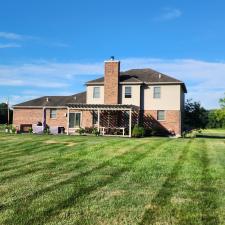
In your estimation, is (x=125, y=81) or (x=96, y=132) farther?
(x=125, y=81)

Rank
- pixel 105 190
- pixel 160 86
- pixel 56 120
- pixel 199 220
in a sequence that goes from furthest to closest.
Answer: pixel 56 120
pixel 160 86
pixel 105 190
pixel 199 220

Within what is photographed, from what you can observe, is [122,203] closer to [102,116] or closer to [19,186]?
[19,186]

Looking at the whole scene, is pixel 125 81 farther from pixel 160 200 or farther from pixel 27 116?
pixel 160 200

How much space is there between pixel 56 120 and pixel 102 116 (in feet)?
24.6

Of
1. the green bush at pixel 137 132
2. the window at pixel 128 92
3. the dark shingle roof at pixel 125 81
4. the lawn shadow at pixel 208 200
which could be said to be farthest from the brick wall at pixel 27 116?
the lawn shadow at pixel 208 200

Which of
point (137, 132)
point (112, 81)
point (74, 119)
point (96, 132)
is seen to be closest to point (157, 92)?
point (112, 81)

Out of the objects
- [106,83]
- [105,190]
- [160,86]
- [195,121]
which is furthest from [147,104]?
[105,190]

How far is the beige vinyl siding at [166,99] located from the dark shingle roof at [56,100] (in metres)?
8.89

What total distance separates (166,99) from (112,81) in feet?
19.3

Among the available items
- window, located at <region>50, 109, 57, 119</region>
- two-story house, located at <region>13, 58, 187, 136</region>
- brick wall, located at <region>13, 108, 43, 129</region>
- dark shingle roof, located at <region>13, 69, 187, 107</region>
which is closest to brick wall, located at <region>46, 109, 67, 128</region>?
window, located at <region>50, 109, 57, 119</region>

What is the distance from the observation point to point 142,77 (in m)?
42.5

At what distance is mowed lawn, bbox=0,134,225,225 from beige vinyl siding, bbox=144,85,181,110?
78.3 feet

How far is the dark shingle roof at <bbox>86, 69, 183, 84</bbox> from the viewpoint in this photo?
41094mm

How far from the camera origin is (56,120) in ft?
154
